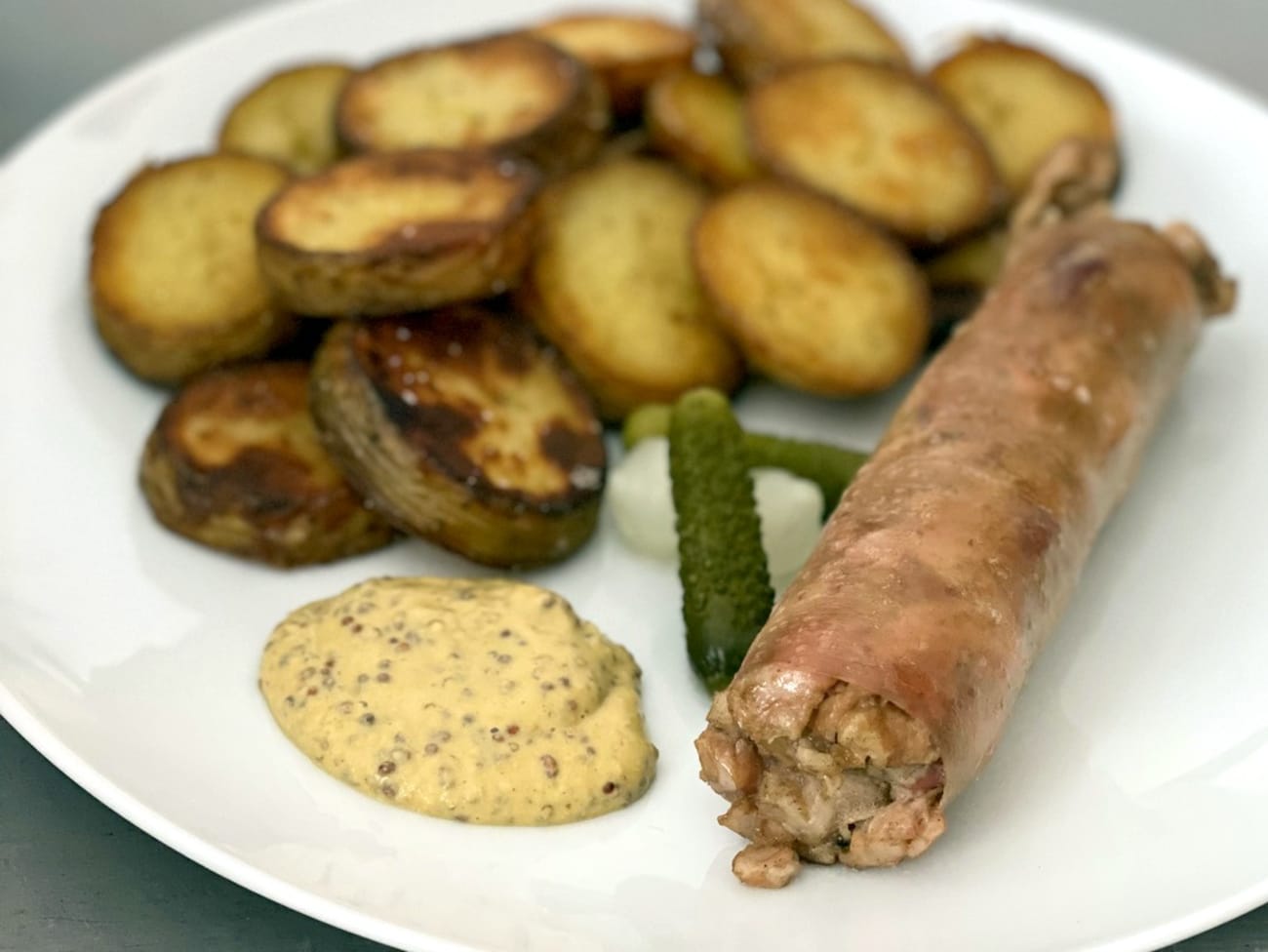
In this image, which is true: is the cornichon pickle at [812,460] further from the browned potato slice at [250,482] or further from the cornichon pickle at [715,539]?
the browned potato slice at [250,482]

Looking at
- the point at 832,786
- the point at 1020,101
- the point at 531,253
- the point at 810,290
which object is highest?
the point at 531,253

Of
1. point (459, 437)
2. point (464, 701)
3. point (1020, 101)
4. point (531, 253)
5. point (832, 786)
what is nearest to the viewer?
point (832, 786)

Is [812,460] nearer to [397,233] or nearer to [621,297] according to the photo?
[621,297]

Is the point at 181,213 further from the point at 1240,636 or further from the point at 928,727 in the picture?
the point at 1240,636

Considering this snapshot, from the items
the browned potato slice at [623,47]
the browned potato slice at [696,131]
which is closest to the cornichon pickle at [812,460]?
the browned potato slice at [696,131]

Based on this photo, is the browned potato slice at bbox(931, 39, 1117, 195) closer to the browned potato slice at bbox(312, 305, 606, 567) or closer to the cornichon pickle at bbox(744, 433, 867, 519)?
the cornichon pickle at bbox(744, 433, 867, 519)

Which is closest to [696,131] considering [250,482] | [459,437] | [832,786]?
[459,437]

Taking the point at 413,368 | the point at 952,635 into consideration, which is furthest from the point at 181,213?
the point at 952,635
